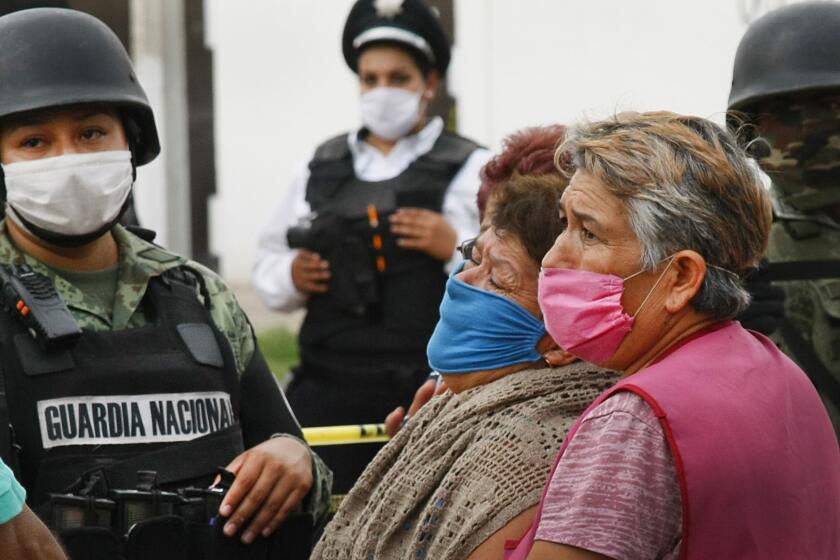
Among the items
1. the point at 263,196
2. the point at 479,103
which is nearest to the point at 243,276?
the point at 263,196

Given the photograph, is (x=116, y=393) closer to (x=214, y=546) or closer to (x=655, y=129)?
(x=214, y=546)

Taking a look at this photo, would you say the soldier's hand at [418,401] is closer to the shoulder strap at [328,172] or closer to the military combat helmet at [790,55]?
the military combat helmet at [790,55]

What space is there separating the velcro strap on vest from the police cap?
2.75 meters

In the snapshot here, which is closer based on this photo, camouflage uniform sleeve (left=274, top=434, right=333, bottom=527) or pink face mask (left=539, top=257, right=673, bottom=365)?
pink face mask (left=539, top=257, right=673, bottom=365)

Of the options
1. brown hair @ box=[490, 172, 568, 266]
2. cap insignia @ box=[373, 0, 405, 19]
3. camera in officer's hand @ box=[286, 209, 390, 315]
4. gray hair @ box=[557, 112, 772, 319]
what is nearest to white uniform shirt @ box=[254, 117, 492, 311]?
camera in officer's hand @ box=[286, 209, 390, 315]

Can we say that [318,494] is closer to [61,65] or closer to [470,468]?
[470,468]

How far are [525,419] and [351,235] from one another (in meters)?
2.85

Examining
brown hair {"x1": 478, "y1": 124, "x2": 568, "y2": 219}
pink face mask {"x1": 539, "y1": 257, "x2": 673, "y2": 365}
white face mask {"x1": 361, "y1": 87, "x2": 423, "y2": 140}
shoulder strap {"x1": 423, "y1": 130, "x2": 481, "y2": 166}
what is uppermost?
brown hair {"x1": 478, "y1": 124, "x2": 568, "y2": 219}

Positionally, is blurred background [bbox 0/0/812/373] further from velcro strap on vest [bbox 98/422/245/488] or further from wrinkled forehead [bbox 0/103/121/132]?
velcro strap on vest [bbox 98/422/245/488]

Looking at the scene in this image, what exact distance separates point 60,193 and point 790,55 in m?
1.99

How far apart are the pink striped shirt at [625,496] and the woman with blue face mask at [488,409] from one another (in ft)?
1.24

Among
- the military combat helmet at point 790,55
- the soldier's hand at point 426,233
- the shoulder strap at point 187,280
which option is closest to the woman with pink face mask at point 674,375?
the shoulder strap at point 187,280

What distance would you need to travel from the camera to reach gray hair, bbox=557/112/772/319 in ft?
8.13

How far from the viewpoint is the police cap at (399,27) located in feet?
19.3
